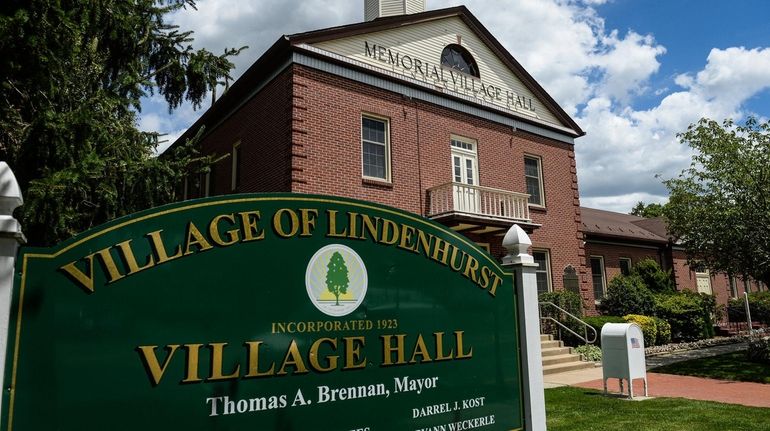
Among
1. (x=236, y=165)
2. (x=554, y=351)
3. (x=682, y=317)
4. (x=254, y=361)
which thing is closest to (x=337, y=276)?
(x=254, y=361)

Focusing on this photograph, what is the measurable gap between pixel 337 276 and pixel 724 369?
43.7ft

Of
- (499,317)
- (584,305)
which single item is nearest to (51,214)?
(499,317)

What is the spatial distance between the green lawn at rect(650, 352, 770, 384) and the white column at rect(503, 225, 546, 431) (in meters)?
9.69

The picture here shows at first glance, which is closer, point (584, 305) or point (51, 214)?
point (51, 214)

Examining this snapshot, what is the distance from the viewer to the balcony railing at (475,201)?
1414 cm

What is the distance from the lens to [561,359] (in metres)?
13.4

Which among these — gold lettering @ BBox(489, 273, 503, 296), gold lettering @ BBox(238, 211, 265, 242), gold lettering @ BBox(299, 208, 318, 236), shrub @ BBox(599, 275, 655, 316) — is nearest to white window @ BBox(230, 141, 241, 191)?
gold lettering @ BBox(489, 273, 503, 296)

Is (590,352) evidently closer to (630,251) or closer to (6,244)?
(630,251)

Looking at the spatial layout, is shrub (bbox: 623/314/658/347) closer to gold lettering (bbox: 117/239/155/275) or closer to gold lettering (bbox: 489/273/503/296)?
gold lettering (bbox: 489/273/503/296)

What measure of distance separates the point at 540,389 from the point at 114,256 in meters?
3.61

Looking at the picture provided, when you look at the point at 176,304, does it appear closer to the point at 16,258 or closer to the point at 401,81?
the point at 16,258

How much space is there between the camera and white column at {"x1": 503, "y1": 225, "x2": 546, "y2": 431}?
14.9 ft

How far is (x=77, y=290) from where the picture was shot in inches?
106

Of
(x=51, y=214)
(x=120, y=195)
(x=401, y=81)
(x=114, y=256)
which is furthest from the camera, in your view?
(x=401, y=81)
